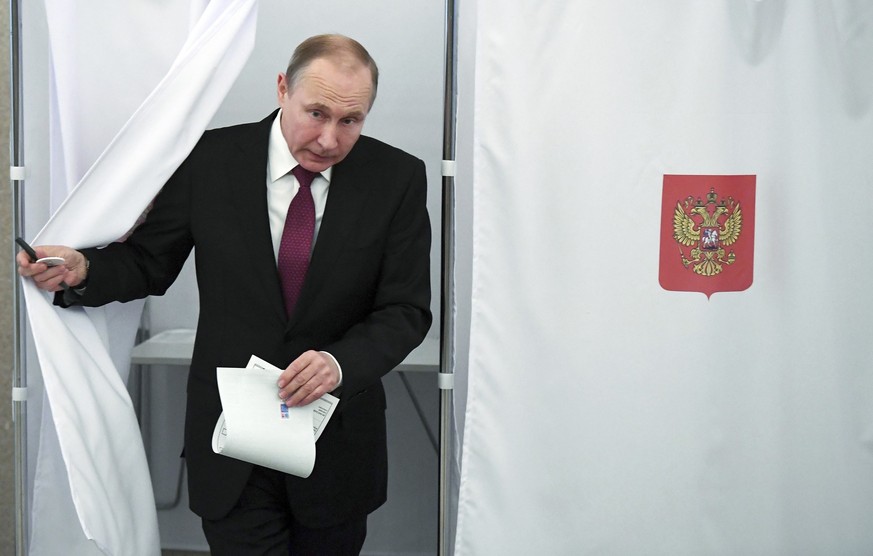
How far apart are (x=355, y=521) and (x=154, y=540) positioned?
0.50 meters

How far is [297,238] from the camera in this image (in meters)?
1.80

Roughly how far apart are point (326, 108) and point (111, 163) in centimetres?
48

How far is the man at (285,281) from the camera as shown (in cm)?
178

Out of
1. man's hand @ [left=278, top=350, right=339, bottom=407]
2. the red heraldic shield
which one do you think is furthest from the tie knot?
the red heraldic shield

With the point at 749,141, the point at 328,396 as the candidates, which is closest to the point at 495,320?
the point at 328,396

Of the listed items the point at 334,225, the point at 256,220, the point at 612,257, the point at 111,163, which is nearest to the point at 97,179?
the point at 111,163

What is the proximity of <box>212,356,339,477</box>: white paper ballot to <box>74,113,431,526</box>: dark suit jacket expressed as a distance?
0.27ft

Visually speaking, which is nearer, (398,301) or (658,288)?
(398,301)

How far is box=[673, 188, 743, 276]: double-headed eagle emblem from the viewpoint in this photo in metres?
1.98

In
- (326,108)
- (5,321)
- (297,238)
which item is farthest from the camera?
(5,321)

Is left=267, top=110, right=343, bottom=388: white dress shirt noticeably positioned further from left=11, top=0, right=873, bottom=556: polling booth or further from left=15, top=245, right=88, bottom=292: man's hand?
left=15, top=245, right=88, bottom=292: man's hand

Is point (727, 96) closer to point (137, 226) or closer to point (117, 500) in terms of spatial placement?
point (137, 226)

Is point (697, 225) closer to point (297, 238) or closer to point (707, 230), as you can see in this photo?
point (707, 230)

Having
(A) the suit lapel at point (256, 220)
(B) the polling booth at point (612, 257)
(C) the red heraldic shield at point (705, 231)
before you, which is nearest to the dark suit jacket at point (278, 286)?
(A) the suit lapel at point (256, 220)
